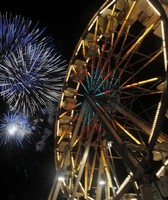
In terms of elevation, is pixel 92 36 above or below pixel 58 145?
above

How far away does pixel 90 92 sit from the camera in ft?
34.2

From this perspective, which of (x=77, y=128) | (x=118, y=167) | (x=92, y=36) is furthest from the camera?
(x=118, y=167)

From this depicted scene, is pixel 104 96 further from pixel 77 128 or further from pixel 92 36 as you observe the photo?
pixel 92 36

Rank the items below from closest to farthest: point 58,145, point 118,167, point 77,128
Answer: point 77,128
point 58,145
point 118,167

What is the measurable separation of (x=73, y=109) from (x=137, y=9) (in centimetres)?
424

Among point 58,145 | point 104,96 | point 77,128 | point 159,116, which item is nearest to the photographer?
point 159,116

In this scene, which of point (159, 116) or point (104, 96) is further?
point (104, 96)

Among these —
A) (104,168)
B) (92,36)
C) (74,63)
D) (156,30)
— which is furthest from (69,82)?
(156,30)

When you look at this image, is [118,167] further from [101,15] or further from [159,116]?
[159,116]

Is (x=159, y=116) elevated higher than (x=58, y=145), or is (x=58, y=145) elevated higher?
(x=159, y=116)

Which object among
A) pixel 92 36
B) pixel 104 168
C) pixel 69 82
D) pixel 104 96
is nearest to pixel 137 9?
pixel 92 36

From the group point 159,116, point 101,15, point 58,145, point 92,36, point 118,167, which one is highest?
point 101,15

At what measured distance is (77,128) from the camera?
1080 cm

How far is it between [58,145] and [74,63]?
328 cm
